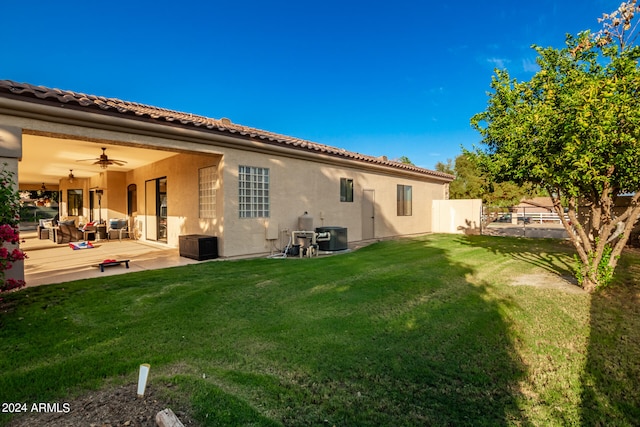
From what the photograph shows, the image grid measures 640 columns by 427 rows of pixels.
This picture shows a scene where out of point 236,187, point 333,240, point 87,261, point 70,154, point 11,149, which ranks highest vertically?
point 70,154

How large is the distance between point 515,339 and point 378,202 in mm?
10916

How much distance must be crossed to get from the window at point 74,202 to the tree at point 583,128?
2055 centimetres

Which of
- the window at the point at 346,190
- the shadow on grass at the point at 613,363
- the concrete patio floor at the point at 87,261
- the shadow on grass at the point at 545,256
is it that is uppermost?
the window at the point at 346,190

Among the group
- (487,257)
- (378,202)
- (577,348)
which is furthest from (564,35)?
(378,202)

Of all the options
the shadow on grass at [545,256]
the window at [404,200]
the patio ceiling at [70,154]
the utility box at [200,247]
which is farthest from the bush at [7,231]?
the window at [404,200]

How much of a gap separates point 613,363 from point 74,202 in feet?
76.7

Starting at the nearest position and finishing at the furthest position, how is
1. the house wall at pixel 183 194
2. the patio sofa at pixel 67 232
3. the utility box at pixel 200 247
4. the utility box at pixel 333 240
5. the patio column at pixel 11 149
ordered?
the patio column at pixel 11 149
the utility box at pixel 200 247
the house wall at pixel 183 194
the utility box at pixel 333 240
the patio sofa at pixel 67 232

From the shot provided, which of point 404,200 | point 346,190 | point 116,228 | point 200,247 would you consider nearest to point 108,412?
point 200,247

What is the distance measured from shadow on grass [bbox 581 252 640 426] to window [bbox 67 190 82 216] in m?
22.1

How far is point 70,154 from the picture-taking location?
1087 cm

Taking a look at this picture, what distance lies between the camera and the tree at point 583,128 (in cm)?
527

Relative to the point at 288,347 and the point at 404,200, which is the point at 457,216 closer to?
the point at 404,200

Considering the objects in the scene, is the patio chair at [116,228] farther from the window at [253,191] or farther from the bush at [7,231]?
the bush at [7,231]

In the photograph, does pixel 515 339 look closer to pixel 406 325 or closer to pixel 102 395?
pixel 406 325
